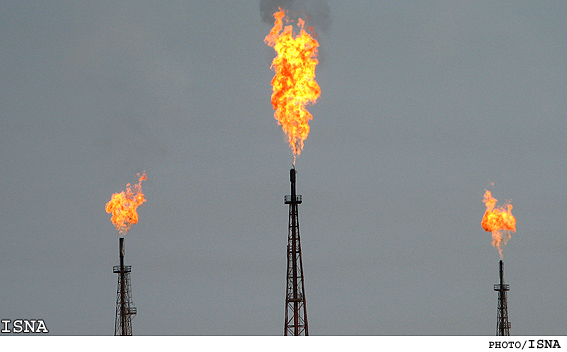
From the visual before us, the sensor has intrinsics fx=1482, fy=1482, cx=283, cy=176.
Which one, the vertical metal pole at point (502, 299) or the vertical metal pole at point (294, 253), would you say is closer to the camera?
the vertical metal pole at point (294, 253)

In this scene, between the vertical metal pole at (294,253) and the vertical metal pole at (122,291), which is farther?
the vertical metal pole at (122,291)

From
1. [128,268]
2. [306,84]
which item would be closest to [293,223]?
[306,84]

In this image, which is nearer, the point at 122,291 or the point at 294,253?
the point at 294,253

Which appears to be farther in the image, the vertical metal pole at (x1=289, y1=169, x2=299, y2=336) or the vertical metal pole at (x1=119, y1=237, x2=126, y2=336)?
the vertical metal pole at (x1=119, y1=237, x2=126, y2=336)

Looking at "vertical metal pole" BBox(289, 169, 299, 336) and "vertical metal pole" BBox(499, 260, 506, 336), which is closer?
"vertical metal pole" BBox(289, 169, 299, 336)

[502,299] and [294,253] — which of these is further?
[502,299]
